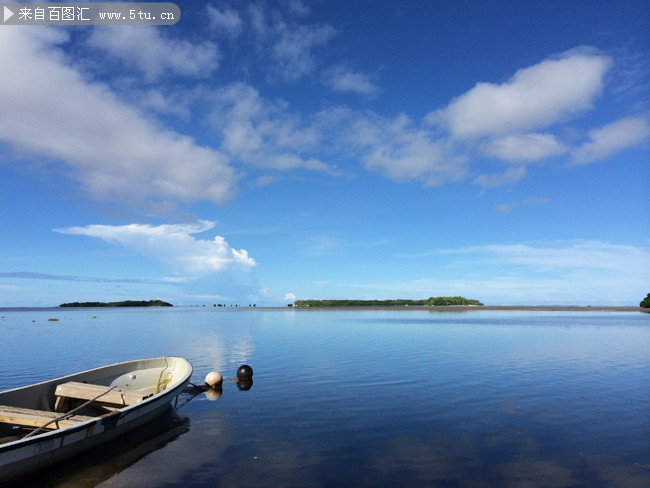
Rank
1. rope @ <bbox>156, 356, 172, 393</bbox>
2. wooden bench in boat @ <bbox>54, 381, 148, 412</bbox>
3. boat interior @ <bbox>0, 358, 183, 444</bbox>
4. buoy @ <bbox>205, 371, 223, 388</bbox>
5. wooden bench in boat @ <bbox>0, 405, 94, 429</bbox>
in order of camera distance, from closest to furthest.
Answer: wooden bench in boat @ <bbox>0, 405, 94, 429</bbox> → boat interior @ <bbox>0, 358, 183, 444</bbox> → wooden bench in boat @ <bbox>54, 381, 148, 412</bbox> → rope @ <bbox>156, 356, 172, 393</bbox> → buoy @ <bbox>205, 371, 223, 388</bbox>

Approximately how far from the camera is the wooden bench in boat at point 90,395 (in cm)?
1540

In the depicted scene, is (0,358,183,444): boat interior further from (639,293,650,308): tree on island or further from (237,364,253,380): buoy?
(639,293,650,308): tree on island

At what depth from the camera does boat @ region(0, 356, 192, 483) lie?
1008 cm

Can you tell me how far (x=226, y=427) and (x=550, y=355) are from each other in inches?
1106

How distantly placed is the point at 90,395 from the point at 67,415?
9.69ft

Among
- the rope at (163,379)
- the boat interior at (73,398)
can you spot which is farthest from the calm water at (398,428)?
the boat interior at (73,398)

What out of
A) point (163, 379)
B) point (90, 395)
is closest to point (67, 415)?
point (90, 395)

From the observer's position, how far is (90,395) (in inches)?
599

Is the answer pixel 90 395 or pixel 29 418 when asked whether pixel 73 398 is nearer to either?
pixel 90 395

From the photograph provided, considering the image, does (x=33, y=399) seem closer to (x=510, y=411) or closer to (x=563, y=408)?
(x=510, y=411)

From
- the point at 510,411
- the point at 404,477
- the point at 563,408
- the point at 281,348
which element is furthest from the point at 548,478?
the point at 281,348

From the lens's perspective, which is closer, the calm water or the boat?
the boat

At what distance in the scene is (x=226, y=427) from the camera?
1491cm

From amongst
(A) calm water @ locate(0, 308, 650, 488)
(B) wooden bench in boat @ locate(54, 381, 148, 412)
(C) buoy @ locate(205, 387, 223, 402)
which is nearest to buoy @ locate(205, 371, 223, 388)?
(C) buoy @ locate(205, 387, 223, 402)
